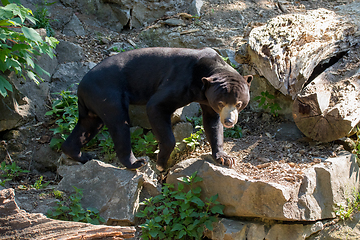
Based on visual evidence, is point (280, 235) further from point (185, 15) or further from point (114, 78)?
point (185, 15)

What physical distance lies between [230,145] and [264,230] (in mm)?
1411

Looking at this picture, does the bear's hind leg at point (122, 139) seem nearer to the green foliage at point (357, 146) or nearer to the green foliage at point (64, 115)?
the green foliage at point (64, 115)

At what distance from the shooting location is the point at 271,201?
3320mm

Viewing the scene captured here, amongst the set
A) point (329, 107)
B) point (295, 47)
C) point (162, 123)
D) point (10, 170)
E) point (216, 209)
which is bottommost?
point (10, 170)

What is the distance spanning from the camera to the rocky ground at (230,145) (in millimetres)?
3816

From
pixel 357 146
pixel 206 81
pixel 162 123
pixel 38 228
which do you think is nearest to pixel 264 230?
pixel 162 123

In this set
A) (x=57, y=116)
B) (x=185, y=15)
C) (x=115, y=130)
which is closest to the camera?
(x=115, y=130)

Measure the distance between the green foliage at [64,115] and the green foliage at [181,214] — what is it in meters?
1.90

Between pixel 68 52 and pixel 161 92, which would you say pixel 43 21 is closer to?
pixel 68 52

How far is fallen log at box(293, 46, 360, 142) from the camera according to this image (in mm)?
3904

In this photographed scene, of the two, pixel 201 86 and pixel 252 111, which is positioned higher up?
pixel 201 86

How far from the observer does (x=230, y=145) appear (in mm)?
4582

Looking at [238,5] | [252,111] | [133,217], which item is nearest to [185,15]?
[238,5]

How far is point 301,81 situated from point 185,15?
4.13 metres
